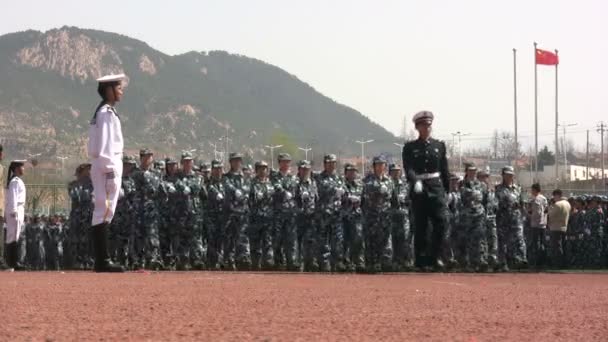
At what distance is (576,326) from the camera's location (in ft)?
23.3

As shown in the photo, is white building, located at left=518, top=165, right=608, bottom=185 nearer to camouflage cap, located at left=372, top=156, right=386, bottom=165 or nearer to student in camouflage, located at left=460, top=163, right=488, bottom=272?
student in camouflage, located at left=460, top=163, right=488, bottom=272

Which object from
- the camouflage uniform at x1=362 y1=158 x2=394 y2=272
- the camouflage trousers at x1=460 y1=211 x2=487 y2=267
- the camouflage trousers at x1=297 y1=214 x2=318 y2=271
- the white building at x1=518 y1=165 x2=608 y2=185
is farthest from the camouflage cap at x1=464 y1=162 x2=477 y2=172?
the white building at x1=518 y1=165 x2=608 y2=185

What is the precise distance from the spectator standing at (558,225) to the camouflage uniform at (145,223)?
344 inches

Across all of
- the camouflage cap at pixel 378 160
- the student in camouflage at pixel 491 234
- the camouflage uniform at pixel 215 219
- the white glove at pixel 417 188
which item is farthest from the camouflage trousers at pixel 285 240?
the white glove at pixel 417 188

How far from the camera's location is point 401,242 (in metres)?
17.9

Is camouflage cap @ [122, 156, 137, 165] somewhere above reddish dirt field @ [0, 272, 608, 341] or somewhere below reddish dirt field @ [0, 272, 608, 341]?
above

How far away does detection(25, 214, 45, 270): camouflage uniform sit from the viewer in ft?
76.6

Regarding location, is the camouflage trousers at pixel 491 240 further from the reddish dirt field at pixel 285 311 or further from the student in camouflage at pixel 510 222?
the reddish dirt field at pixel 285 311

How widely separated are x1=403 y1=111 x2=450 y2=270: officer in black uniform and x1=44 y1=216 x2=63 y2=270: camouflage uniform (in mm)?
11766

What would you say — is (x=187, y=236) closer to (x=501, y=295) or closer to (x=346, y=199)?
(x=346, y=199)

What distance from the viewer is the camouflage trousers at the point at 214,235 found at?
17844 mm

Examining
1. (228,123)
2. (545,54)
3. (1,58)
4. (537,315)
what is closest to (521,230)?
(537,315)

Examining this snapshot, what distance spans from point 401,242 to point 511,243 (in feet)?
7.10

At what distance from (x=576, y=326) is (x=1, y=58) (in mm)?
200595
